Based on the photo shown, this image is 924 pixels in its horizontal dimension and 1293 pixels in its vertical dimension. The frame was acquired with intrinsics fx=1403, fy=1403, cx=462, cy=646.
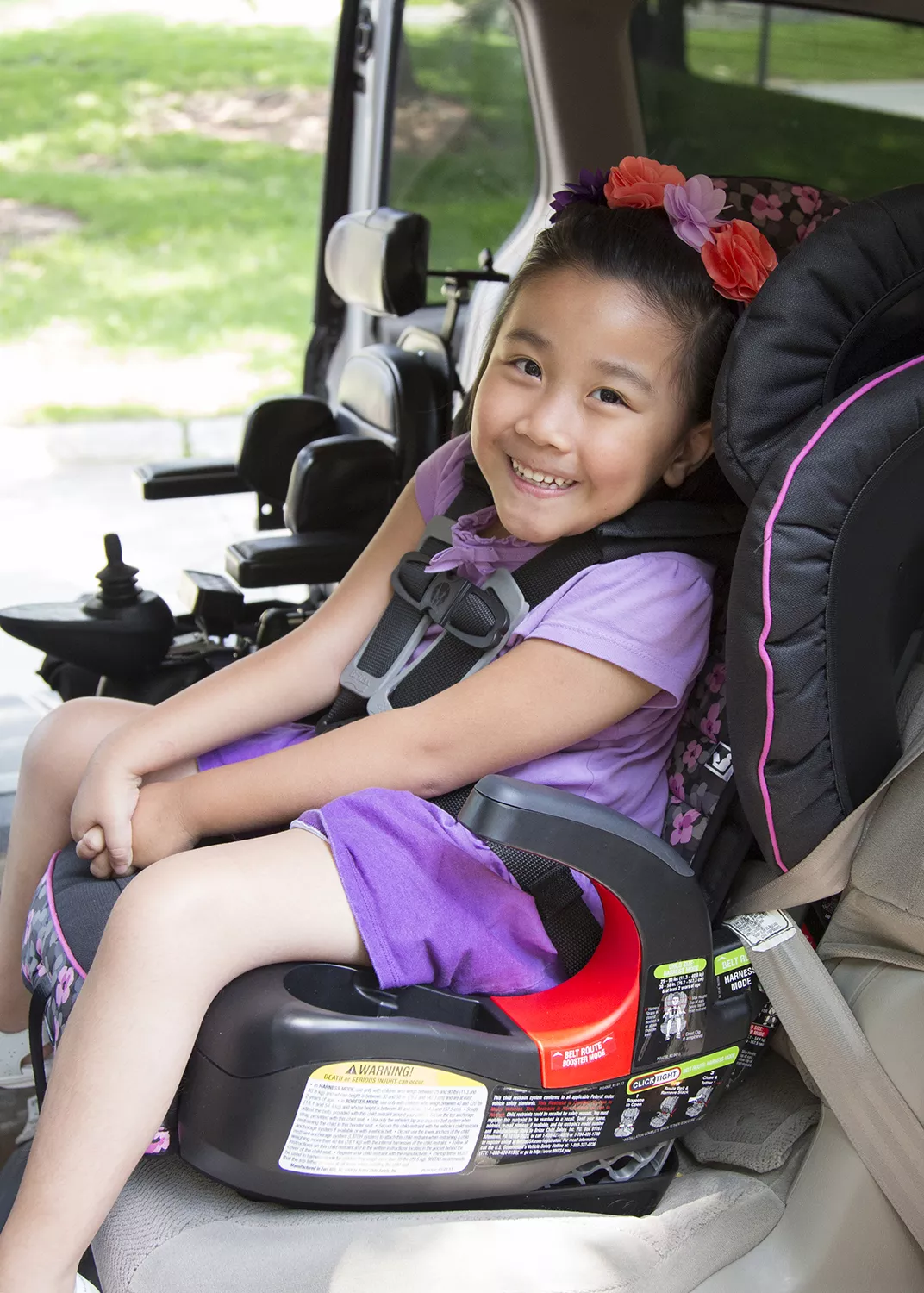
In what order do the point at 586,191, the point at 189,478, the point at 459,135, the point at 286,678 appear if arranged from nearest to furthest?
1. the point at 586,191
2. the point at 286,678
3. the point at 189,478
4. the point at 459,135

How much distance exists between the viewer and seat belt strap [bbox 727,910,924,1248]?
4.01 ft

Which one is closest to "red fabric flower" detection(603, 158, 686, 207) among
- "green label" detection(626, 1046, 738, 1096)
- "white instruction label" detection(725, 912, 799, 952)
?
"white instruction label" detection(725, 912, 799, 952)

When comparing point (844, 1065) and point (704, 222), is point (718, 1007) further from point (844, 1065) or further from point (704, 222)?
point (704, 222)

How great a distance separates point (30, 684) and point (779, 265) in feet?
7.11

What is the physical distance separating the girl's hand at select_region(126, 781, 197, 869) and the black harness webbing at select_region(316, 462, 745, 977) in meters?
0.21

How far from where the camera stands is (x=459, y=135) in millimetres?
2867

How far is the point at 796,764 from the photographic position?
1.16 meters

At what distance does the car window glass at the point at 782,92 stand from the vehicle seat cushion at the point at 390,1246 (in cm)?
166

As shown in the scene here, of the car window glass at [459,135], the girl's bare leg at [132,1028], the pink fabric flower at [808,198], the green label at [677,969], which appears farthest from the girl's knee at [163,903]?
the car window glass at [459,135]

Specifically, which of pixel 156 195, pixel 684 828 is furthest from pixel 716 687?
pixel 156 195

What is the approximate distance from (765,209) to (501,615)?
0.48 metres

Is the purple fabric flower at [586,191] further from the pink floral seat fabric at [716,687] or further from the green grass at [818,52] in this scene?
the green grass at [818,52]

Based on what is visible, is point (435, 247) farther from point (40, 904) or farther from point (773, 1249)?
point (773, 1249)

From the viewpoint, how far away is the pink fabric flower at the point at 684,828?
1.34m
